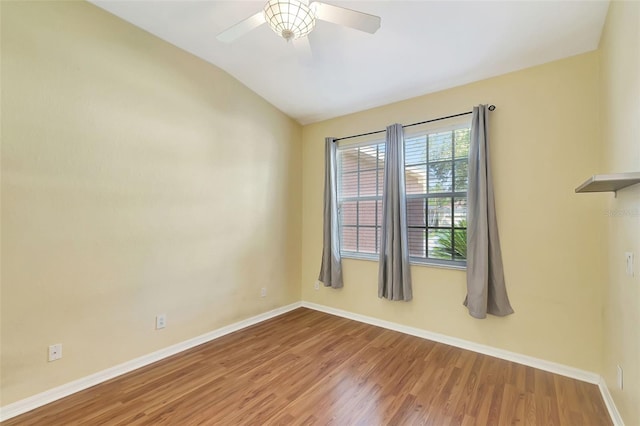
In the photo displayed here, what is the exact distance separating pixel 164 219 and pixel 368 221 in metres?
2.31

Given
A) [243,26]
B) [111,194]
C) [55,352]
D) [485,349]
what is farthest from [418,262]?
[55,352]

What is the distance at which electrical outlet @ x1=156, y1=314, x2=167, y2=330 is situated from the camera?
260 cm

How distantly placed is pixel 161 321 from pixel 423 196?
2.92 m

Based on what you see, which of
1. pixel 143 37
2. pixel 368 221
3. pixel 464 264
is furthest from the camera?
pixel 368 221

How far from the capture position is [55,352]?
204cm

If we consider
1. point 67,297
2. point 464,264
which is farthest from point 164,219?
point 464,264

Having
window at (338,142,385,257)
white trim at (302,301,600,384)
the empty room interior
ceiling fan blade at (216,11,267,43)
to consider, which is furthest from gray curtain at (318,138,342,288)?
ceiling fan blade at (216,11,267,43)

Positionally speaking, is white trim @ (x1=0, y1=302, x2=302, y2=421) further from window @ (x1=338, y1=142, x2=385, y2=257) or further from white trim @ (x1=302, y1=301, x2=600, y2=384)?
window @ (x1=338, y1=142, x2=385, y2=257)

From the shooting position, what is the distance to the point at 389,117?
338 centimetres

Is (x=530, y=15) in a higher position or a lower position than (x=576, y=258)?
higher

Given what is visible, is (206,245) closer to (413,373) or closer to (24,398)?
(24,398)

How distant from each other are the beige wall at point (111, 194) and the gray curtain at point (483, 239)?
7.93 feet

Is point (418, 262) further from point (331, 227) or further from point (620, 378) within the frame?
point (620, 378)

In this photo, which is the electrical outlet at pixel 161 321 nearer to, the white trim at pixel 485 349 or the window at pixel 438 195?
the white trim at pixel 485 349
